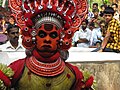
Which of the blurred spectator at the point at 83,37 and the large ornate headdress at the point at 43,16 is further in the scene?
the blurred spectator at the point at 83,37

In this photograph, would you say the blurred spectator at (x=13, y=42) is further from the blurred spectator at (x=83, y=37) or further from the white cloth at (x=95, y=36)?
the white cloth at (x=95, y=36)

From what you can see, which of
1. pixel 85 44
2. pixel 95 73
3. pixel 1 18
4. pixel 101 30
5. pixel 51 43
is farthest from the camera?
pixel 1 18

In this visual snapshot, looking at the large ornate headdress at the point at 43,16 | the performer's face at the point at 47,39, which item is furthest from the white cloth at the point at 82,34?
the performer's face at the point at 47,39

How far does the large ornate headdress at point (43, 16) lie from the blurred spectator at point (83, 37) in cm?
582

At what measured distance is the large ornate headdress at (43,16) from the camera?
4.14m

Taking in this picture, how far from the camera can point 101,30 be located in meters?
10.9

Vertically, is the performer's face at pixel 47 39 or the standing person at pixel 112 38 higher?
the performer's face at pixel 47 39

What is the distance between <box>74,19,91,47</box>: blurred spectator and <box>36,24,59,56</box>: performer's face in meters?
5.93

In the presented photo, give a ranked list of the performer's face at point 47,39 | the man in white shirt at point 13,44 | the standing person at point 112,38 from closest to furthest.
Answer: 1. the performer's face at point 47,39
2. the man in white shirt at point 13,44
3. the standing person at point 112,38

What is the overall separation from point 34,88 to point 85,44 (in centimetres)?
612

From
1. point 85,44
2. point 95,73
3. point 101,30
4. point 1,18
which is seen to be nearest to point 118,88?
point 95,73

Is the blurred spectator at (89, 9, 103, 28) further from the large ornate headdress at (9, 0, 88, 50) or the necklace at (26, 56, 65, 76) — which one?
the necklace at (26, 56, 65, 76)

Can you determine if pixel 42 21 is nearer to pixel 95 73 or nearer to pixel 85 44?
pixel 95 73

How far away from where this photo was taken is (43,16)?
13.6 ft
